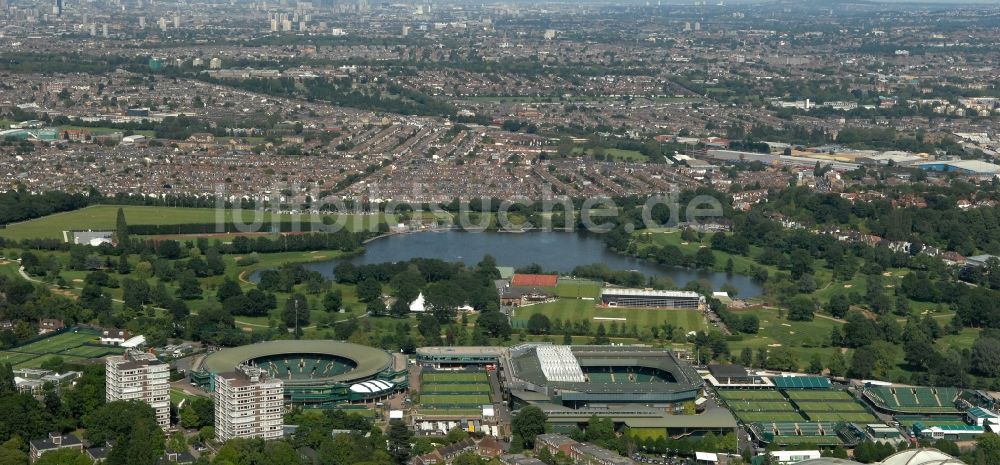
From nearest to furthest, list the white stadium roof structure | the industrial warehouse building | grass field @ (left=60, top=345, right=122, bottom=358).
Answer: the white stadium roof structure, grass field @ (left=60, top=345, right=122, bottom=358), the industrial warehouse building

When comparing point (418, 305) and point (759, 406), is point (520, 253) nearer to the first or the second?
point (418, 305)

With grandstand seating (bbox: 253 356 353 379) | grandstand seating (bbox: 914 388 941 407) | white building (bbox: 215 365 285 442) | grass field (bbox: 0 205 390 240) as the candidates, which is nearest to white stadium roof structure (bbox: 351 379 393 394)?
grandstand seating (bbox: 253 356 353 379)

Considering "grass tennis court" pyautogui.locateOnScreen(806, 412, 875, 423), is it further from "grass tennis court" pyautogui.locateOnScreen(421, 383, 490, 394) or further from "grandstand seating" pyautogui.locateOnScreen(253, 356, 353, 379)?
"grandstand seating" pyautogui.locateOnScreen(253, 356, 353, 379)

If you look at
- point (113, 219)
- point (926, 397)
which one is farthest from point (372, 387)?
point (113, 219)

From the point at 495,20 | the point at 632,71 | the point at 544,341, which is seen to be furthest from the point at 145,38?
the point at 544,341

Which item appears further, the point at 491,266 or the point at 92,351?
the point at 491,266

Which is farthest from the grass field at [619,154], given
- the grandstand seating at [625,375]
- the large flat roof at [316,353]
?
the large flat roof at [316,353]
